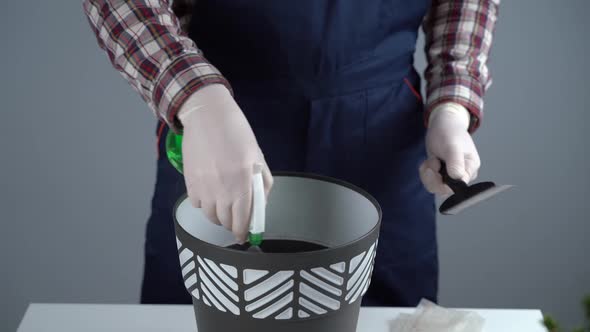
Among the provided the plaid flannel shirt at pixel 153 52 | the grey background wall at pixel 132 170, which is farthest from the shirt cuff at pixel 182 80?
the grey background wall at pixel 132 170

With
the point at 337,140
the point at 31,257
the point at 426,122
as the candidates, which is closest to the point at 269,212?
the point at 337,140

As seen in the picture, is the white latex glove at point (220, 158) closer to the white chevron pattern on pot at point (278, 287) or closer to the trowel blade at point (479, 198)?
the white chevron pattern on pot at point (278, 287)

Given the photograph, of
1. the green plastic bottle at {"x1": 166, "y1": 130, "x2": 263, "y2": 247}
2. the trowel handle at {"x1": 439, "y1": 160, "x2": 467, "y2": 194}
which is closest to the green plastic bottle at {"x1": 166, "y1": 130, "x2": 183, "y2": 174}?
the green plastic bottle at {"x1": 166, "y1": 130, "x2": 263, "y2": 247}

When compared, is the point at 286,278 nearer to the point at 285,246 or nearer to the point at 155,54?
the point at 285,246

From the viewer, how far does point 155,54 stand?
677 millimetres

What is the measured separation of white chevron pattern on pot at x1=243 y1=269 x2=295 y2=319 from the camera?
490mm

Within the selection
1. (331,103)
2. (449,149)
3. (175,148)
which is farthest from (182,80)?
(449,149)

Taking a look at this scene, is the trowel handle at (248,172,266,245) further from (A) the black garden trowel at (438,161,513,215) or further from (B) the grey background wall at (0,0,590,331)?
(B) the grey background wall at (0,0,590,331)

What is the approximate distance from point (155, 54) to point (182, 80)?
0.17 ft

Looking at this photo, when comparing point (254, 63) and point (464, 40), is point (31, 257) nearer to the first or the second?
point (254, 63)

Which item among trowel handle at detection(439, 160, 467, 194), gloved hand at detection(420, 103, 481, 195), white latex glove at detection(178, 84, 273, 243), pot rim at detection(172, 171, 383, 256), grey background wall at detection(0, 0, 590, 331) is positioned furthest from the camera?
grey background wall at detection(0, 0, 590, 331)

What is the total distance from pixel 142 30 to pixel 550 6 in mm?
1041

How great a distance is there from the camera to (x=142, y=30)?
2.22 feet

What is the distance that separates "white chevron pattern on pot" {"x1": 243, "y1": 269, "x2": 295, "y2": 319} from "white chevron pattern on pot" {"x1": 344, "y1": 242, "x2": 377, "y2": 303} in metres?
0.05
